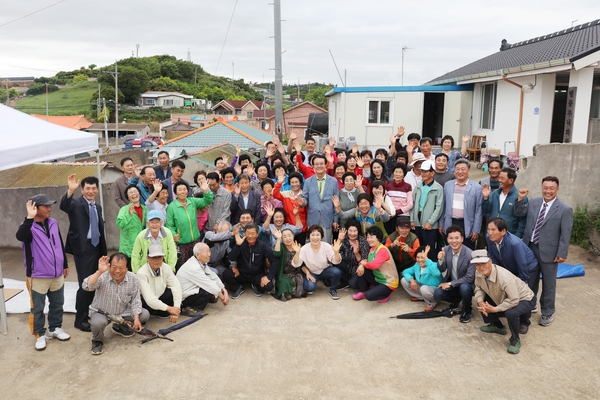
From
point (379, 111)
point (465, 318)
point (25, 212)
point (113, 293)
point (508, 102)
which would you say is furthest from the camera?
point (379, 111)

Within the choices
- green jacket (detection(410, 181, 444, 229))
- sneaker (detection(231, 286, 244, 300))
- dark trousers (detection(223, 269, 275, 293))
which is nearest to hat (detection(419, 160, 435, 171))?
green jacket (detection(410, 181, 444, 229))

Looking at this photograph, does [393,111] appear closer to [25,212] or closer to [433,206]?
[433,206]

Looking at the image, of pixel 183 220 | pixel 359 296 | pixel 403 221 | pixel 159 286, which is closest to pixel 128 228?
pixel 183 220

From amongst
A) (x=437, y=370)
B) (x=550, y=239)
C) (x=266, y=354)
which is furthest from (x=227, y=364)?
(x=550, y=239)

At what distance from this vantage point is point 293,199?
22.1ft

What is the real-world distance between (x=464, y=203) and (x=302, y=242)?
7.62ft

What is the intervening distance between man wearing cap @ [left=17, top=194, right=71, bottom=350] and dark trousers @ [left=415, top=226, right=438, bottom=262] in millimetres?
4470

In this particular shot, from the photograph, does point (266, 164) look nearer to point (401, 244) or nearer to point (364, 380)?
point (401, 244)

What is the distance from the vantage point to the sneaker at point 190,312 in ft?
18.9

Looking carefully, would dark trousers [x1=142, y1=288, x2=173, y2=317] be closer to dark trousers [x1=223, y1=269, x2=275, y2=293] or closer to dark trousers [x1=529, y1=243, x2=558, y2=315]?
dark trousers [x1=223, y1=269, x2=275, y2=293]

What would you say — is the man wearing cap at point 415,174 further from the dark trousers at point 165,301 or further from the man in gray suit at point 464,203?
the dark trousers at point 165,301

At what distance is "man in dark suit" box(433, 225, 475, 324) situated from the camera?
5406 mm

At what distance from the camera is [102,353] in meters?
4.89

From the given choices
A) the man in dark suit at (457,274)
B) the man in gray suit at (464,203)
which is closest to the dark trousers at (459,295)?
the man in dark suit at (457,274)
